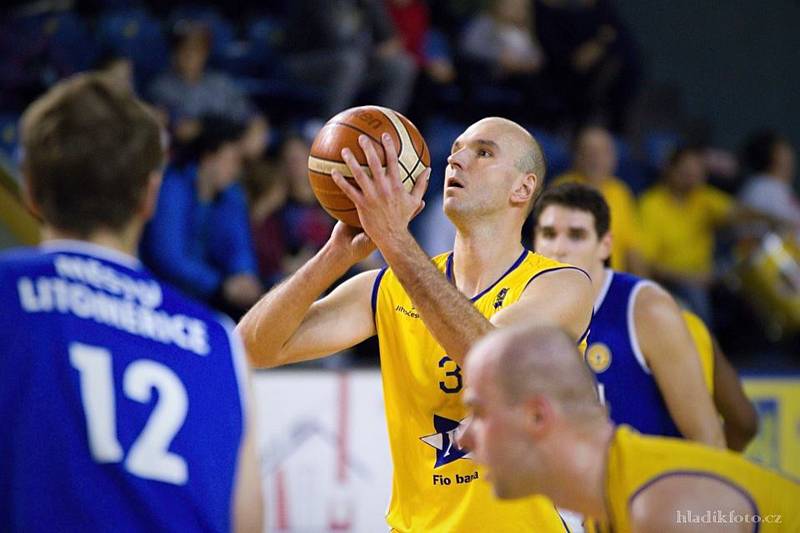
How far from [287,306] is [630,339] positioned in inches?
70.4

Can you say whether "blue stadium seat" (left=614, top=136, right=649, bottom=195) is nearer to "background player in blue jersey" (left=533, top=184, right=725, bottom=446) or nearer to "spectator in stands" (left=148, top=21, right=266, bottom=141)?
"spectator in stands" (left=148, top=21, right=266, bottom=141)

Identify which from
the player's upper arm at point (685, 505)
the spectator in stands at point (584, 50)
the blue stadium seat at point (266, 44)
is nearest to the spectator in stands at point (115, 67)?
the blue stadium seat at point (266, 44)

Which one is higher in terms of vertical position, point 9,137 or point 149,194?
point 9,137

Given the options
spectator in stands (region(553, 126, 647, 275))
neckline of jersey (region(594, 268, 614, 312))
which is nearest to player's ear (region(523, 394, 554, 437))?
neckline of jersey (region(594, 268, 614, 312))

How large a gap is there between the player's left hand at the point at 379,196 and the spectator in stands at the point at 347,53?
575 cm

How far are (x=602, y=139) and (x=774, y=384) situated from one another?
2358 millimetres

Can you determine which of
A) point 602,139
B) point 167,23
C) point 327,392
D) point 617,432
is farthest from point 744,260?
point 617,432

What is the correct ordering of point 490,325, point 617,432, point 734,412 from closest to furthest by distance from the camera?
point 617,432 → point 490,325 → point 734,412

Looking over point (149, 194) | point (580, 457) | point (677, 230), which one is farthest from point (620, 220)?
point (149, 194)

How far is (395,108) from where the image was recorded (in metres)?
9.89

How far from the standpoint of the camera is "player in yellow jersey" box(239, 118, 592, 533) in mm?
3725

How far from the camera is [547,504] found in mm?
3854

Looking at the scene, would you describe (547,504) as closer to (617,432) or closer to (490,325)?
(490,325)

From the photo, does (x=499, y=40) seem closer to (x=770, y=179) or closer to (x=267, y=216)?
(x=770, y=179)
